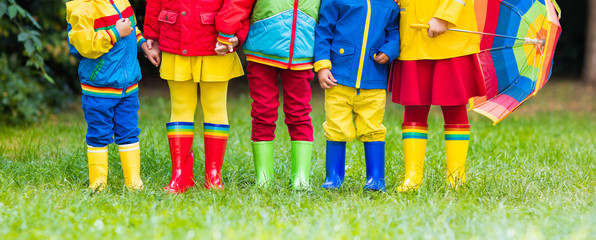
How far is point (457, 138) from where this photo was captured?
3688mm

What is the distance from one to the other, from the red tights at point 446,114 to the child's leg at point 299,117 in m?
0.62

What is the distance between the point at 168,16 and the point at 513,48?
2019 mm

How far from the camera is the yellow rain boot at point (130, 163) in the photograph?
3.76m

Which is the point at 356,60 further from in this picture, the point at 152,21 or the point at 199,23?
the point at 152,21

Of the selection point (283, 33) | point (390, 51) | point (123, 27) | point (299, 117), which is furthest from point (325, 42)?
point (123, 27)

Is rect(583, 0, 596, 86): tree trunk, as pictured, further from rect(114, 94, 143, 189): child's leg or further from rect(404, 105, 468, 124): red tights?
rect(114, 94, 143, 189): child's leg

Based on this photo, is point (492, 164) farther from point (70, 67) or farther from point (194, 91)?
point (70, 67)

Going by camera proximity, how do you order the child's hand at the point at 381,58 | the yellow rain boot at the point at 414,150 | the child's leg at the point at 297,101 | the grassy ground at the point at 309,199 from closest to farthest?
the grassy ground at the point at 309,199 < the child's hand at the point at 381,58 < the child's leg at the point at 297,101 < the yellow rain boot at the point at 414,150

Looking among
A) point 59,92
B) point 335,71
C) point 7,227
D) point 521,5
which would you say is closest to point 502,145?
point 521,5

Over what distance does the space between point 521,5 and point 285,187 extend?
1741 millimetres

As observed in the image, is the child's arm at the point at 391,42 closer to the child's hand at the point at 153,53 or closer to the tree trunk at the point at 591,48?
the child's hand at the point at 153,53

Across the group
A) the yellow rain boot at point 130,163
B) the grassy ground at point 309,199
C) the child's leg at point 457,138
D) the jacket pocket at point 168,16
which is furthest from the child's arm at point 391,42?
the yellow rain boot at point 130,163

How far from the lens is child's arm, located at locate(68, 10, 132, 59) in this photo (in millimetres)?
3434

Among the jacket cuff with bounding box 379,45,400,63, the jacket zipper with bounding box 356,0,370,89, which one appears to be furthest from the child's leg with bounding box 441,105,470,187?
the jacket zipper with bounding box 356,0,370,89
